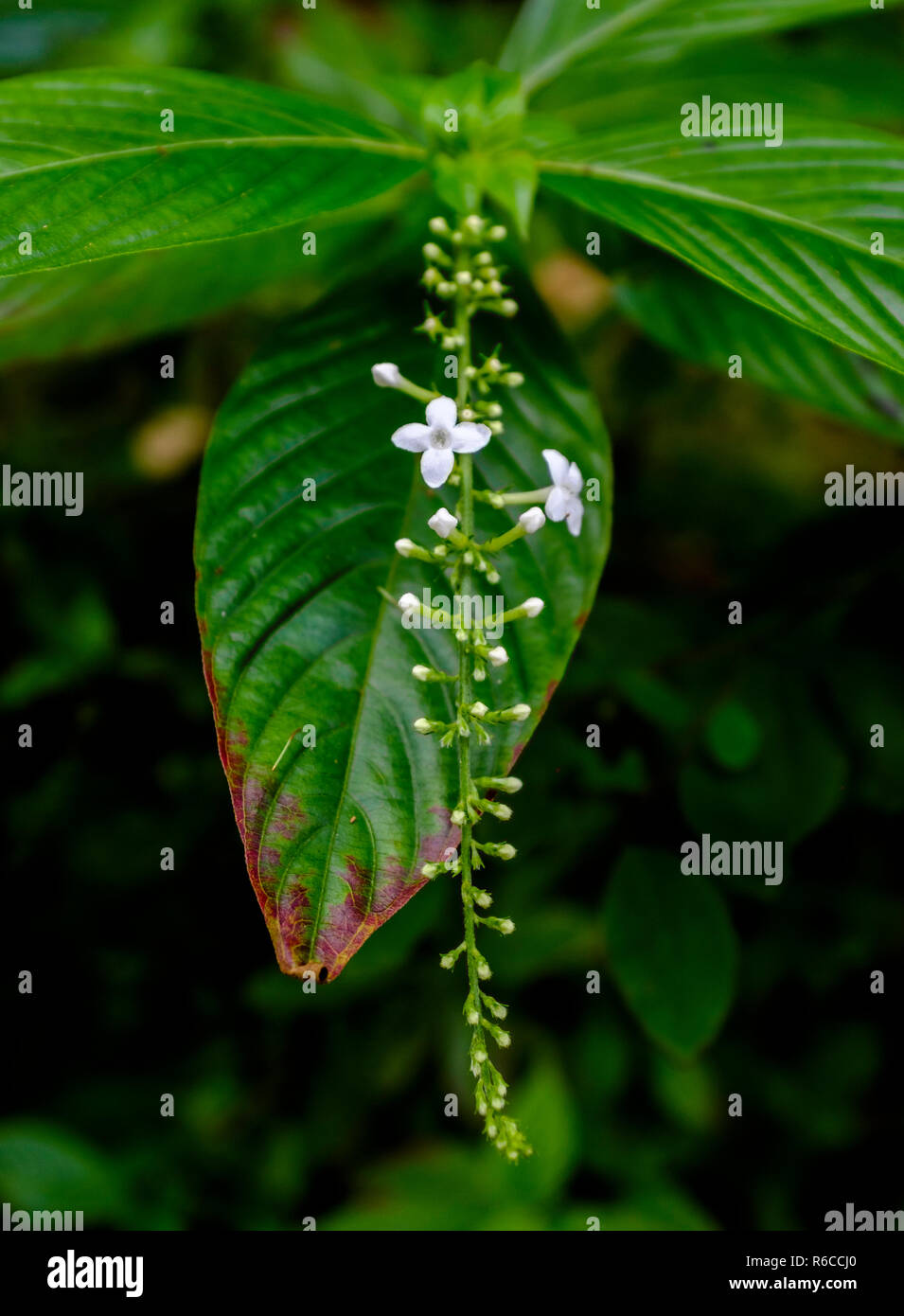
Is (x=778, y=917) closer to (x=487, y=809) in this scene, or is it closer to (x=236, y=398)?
(x=487, y=809)

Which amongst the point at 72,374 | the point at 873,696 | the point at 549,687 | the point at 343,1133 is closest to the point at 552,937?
the point at 343,1133

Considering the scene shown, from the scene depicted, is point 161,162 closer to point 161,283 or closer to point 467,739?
point 161,283

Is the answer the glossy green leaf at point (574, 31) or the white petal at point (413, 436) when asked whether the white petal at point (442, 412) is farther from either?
the glossy green leaf at point (574, 31)

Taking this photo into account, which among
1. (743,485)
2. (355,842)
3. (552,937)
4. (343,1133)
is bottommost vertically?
(343,1133)

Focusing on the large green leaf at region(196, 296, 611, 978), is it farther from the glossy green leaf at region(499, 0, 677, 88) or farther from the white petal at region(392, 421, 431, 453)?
the glossy green leaf at region(499, 0, 677, 88)

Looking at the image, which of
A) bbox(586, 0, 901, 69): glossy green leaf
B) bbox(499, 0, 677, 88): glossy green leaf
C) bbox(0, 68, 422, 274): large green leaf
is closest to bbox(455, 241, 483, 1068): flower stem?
bbox(0, 68, 422, 274): large green leaf
